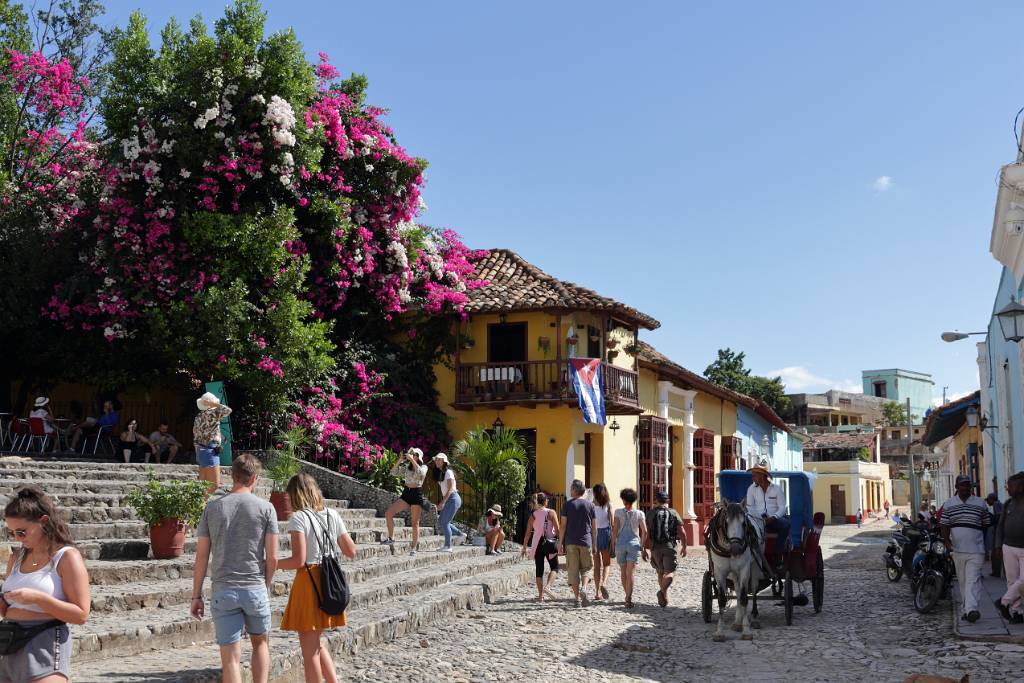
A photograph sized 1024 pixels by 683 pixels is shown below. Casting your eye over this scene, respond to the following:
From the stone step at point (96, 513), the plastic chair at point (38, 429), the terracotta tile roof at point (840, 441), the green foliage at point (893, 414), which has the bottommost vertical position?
the stone step at point (96, 513)

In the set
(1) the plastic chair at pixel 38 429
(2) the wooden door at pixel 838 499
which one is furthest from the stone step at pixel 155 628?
(2) the wooden door at pixel 838 499

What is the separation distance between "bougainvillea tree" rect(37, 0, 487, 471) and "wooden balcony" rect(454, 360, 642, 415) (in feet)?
10.1

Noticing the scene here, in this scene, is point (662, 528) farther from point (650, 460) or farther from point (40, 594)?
point (650, 460)

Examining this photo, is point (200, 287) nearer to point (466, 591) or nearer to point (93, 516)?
point (93, 516)

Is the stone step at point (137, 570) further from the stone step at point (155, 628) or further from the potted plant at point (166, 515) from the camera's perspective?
the stone step at point (155, 628)

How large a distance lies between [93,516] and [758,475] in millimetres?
7713

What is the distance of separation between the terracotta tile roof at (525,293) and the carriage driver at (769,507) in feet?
34.6

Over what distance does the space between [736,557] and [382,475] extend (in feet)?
35.0

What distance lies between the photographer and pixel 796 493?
1274 centimetres

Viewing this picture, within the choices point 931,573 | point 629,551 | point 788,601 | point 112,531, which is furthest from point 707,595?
point 112,531

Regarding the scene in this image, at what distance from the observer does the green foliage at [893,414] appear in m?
75.0

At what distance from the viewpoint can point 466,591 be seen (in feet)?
39.6

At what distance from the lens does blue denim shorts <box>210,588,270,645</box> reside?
5.58 meters

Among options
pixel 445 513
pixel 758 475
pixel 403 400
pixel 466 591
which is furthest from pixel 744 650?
pixel 403 400
